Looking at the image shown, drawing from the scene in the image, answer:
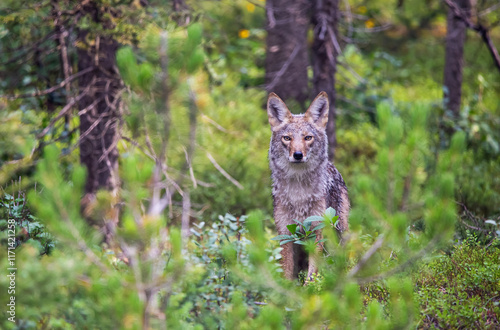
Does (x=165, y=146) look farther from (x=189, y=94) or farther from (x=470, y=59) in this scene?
(x=470, y=59)

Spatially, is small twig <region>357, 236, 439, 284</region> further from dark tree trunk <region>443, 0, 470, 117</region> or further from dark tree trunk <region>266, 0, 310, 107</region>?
dark tree trunk <region>443, 0, 470, 117</region>

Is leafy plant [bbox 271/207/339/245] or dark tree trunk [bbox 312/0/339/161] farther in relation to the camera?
dark tree trunk [bbox 312/0/339/161]

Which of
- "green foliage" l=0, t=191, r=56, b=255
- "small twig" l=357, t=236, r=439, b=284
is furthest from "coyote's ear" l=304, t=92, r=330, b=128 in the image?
"green foliage" l=0, t=191, r=56, b=255

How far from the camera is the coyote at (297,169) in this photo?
602 centimetres

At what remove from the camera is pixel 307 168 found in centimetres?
608

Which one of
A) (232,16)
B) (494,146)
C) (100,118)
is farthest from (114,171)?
(232,16)

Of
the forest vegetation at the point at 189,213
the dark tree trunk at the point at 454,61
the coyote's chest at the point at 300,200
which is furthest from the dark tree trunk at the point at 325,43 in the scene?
the dark tree trunk at the point at 454,61

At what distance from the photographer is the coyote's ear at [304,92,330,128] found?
6304 millimetres

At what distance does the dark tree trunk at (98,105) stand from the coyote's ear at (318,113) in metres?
2.68

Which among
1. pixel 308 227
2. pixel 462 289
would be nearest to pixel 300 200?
pixel 308 227

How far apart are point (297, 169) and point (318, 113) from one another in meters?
0.81

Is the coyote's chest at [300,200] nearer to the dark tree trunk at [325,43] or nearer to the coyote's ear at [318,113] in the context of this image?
the coyote's ear at [318,113]

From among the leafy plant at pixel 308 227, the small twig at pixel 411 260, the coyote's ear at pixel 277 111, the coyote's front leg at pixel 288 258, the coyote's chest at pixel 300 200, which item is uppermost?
the small twig at pixel 411 260

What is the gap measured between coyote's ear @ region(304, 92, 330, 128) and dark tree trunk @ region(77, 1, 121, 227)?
2681mm
